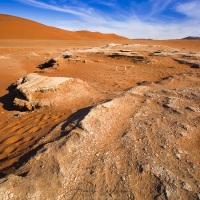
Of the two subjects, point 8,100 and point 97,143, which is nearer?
point 97,143

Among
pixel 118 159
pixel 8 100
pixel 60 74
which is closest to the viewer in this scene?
pixel 118 159

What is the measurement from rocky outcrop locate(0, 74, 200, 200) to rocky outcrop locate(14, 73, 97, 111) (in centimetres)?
156

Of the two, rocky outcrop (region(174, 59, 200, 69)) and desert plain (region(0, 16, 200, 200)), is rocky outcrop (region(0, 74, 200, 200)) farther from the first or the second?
rocky outcrop (region(174, 59, 200, 69))

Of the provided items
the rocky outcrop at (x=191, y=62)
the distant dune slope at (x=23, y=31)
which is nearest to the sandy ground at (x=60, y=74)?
the rocky outcrop at (x=191, y=62)

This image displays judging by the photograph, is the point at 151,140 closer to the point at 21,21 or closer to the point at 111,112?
the point at 111,112

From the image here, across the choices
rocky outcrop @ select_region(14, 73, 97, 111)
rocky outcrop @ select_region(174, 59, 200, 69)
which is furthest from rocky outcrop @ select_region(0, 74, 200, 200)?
rocky outcrop @ select_region(174, 59, 200, 69)

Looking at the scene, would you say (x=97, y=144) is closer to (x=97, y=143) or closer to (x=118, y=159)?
(x=97, y=143)

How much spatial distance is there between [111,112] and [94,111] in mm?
343

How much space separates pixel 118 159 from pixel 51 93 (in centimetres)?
343

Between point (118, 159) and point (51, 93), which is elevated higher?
point (118, 159)

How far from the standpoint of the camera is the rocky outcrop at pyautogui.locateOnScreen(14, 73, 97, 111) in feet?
18.3

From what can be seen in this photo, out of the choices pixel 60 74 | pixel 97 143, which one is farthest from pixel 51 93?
pixel 60 74

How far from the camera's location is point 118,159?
3023mm

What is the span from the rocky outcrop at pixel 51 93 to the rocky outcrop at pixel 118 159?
61.5 inches
